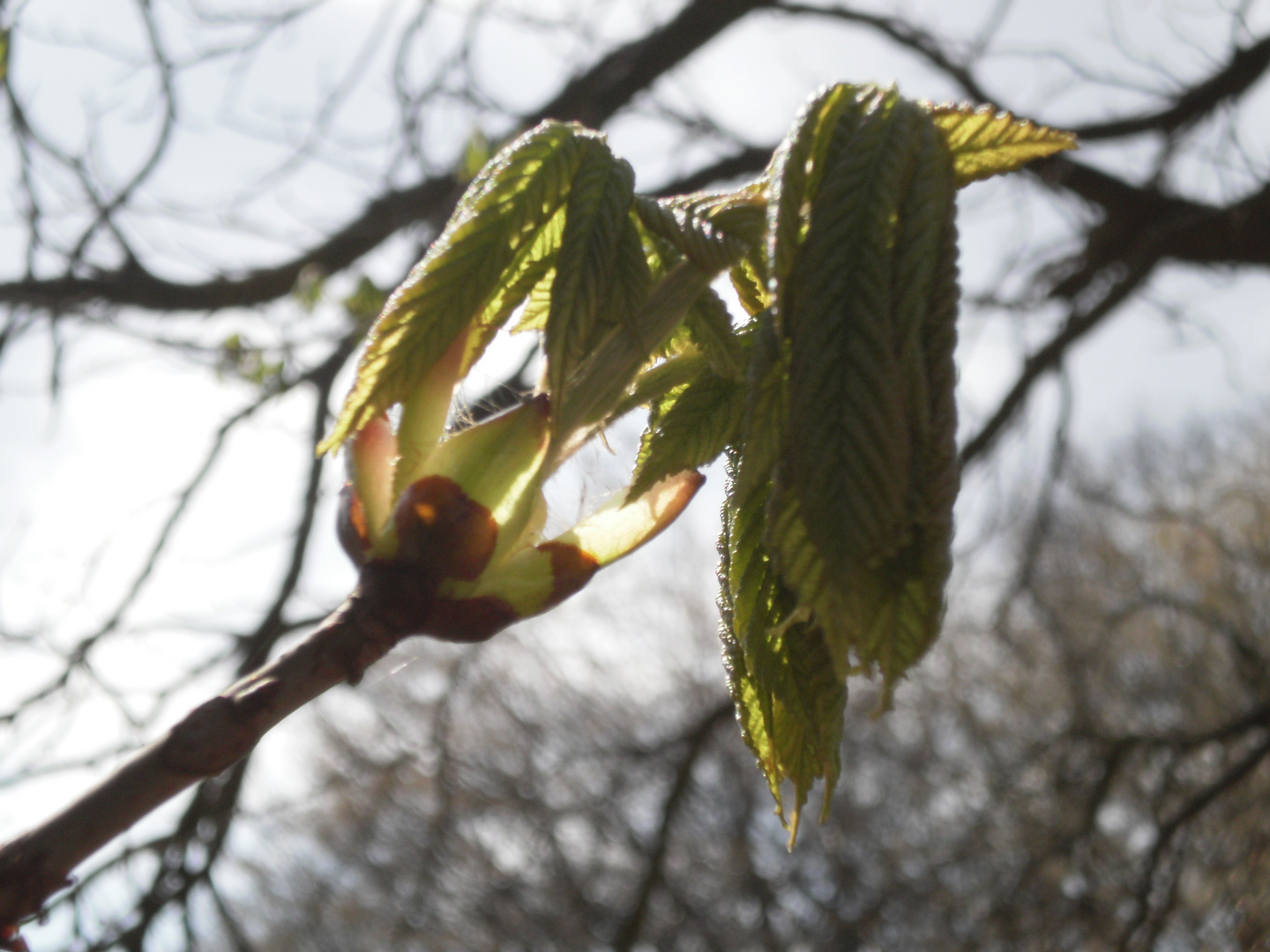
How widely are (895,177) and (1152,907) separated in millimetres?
2638

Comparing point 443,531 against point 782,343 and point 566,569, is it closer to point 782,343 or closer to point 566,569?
point 566,569

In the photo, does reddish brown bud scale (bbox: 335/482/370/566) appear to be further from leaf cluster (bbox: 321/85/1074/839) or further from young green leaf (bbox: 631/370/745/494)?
young green leaf (bbox: 631/370/745/494)

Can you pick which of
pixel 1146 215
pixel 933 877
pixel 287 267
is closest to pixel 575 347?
pixel 287 267

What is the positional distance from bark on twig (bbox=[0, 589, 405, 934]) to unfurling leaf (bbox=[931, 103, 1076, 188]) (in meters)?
0.38

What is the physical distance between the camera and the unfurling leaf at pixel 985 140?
50cm

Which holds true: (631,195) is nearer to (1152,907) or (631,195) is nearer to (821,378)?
(821,378)

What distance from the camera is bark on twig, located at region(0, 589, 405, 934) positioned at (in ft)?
1.14

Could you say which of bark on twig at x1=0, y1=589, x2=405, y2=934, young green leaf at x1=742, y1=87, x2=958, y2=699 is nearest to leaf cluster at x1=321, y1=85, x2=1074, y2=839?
young green leaf at x1=742, y1=87, x2=958, y2=699

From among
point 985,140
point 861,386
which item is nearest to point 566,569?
point 861,386

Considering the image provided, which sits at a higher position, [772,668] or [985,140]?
[985,140]

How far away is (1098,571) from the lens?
8570 mm

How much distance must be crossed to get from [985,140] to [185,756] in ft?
1.56

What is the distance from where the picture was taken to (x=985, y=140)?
508mm

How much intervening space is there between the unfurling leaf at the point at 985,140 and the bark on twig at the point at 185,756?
1.25ft
